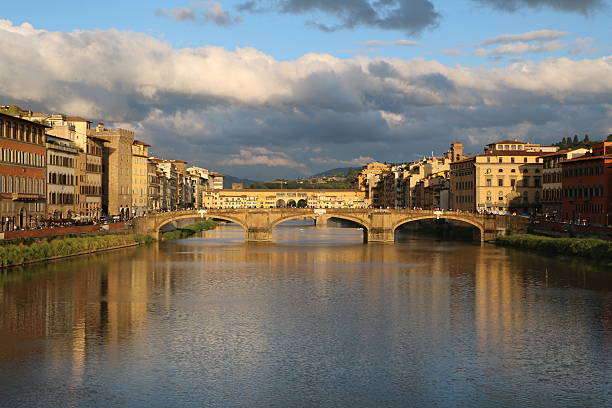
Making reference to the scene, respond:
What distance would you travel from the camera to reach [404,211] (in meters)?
101

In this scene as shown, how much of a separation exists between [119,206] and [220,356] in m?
81.8

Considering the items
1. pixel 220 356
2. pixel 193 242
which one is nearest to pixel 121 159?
pixel 193 242

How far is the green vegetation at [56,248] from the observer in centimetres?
5919

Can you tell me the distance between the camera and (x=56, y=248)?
2660 inches

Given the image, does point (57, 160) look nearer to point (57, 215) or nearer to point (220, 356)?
point (57, 215)

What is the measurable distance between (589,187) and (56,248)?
54.0 meters

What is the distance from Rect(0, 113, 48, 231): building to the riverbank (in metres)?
48.5

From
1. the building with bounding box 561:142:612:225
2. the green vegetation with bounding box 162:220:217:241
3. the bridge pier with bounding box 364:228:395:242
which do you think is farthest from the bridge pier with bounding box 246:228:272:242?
the building with bounding box 561:142:612:225

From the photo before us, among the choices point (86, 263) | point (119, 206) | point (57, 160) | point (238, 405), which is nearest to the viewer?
point (238, 405)

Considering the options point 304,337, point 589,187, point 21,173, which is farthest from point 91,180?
point 304,337

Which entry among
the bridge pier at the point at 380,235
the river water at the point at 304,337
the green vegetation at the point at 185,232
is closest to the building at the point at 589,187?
the river water at the point at 304,337

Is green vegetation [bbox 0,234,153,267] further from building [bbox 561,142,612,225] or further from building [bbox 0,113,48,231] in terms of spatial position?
building [bbox 561,142,612,225]

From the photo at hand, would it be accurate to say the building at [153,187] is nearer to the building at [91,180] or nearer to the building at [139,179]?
the building at [139,179]

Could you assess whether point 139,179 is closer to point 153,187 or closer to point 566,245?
point 153,187
